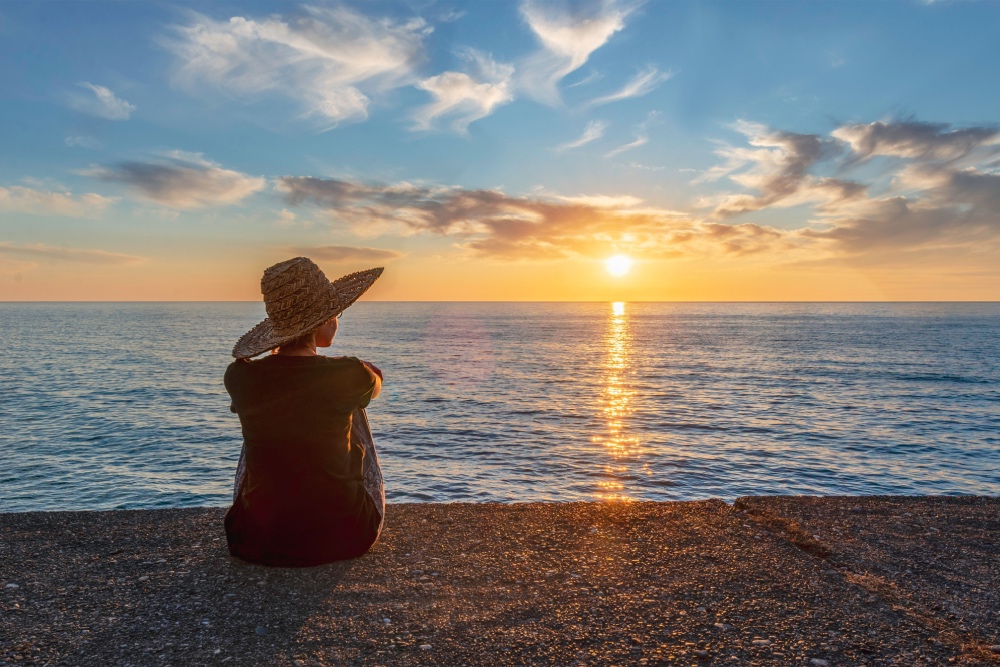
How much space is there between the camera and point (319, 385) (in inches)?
170

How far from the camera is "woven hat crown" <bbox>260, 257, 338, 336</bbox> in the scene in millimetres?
4469

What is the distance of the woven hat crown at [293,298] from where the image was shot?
4469mm

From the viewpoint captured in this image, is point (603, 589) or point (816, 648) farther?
point (603, 589)

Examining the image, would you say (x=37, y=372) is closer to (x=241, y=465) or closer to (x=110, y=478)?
(x=110, y=478)

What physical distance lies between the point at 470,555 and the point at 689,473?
1198 centimetres

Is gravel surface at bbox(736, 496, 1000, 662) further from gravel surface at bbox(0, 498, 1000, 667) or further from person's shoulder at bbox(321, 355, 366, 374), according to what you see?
person's shoulder at bbox(321, 355, 366, 374)

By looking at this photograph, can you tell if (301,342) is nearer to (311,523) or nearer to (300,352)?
(300,352)

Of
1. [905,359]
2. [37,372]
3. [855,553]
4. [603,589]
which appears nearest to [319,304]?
[603,589]

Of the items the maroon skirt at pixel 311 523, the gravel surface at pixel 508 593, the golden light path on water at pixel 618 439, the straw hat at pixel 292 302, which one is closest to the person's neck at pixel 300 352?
the straw hat at pixel 292 302

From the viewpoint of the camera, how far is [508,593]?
4773mm

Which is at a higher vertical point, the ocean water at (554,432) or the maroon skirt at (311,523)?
the maroon skirt at (311,523)

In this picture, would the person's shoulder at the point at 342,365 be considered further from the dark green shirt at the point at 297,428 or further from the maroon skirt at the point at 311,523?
the maroon skirt at the point at 311,523

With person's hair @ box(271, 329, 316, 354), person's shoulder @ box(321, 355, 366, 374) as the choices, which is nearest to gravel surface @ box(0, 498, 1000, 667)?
person's shoulder @ box(321, 355, 366, 374)

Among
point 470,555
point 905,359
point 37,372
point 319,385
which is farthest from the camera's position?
point 905,359
